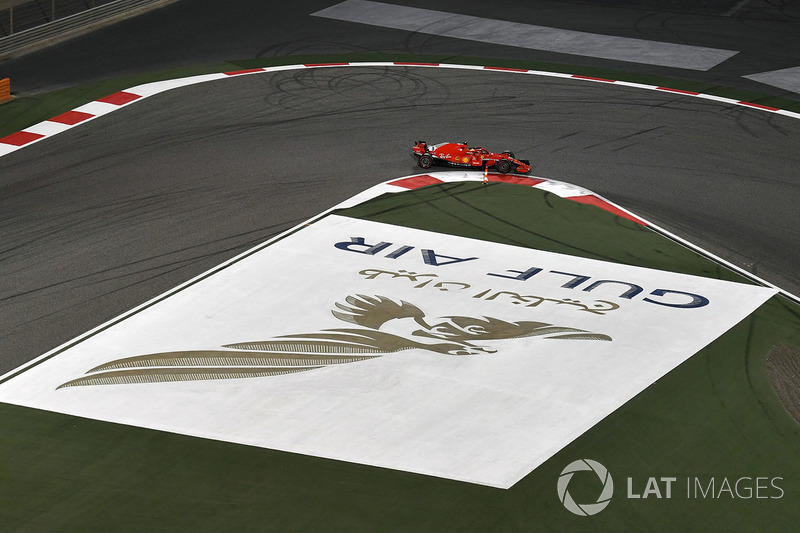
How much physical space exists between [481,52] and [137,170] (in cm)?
1165

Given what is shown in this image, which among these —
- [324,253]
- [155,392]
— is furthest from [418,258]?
[155,392]

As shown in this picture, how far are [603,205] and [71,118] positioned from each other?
1284cm

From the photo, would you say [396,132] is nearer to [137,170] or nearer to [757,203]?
[137,170]

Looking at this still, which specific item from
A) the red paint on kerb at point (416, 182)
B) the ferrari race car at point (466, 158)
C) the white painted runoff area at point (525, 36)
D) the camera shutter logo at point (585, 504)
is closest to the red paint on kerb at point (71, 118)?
the red paint on kerb at point (416, 182)

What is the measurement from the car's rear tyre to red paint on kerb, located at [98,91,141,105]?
32.1ft

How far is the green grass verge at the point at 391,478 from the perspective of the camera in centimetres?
1323

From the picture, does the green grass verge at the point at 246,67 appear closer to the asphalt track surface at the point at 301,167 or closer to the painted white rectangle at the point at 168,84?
the painted white rectangle at the point at 168,84

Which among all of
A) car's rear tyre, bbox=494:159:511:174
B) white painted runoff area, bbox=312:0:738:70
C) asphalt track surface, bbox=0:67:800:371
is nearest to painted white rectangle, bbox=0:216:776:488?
asphalt track surface, bbox=0:67:800:371

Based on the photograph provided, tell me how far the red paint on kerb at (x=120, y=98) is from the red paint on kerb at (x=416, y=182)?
8.18 metres

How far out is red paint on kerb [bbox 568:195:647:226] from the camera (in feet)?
72.7

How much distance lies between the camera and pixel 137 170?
24.1 meters

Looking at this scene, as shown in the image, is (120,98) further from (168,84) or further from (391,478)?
(391,478)

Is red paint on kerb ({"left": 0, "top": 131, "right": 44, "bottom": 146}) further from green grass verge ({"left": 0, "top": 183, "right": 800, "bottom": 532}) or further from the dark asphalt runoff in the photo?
green grass verge ({"left": 0, "top": 183, "right": 800, "bottom": 532})

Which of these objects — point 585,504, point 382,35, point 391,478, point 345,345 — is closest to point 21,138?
point 382,35
